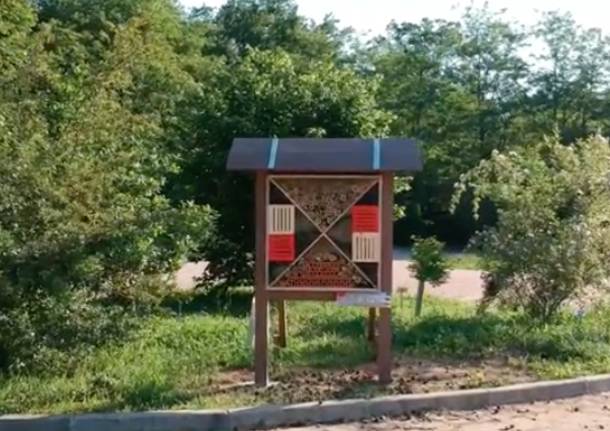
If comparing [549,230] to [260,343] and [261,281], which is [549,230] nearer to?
[261,281]

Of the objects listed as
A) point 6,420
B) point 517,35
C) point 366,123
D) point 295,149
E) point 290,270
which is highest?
point 517,35

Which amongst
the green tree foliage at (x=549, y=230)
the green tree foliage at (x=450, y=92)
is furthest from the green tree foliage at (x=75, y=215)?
the green tree foliage at (x=450, y=92)

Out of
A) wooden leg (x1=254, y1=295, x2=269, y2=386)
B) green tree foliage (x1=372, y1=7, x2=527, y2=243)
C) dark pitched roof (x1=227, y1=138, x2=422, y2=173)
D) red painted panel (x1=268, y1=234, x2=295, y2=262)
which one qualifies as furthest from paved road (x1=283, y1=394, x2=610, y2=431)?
green tree foliage (x1=372, y1=7, x2=527, y2=243)

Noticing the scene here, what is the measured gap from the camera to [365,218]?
25.9 feet

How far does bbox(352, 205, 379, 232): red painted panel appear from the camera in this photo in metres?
7.91

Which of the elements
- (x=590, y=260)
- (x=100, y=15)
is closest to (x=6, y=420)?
(x=590, y=260)

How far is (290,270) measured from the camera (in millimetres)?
7902

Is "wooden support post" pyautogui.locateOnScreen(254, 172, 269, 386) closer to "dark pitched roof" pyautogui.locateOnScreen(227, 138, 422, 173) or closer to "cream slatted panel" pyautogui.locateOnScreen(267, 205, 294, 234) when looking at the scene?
"cream slatted panel" pyautogui.locateOnScreen(267, 205, 294, 234)

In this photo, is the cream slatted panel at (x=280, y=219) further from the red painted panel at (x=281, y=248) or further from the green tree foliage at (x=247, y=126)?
the green tree foliage at (x=247, y=126)

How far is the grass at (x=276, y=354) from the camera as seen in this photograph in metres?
7.34

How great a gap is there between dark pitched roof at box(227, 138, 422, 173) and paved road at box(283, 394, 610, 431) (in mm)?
1917

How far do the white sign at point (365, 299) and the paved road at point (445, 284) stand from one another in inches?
315

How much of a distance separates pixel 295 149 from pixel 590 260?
13.7 feet

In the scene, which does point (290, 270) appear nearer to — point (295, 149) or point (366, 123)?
point (295, 149)
